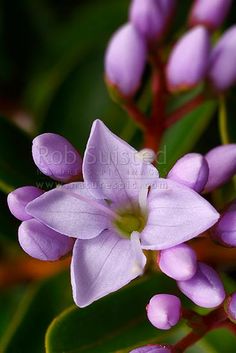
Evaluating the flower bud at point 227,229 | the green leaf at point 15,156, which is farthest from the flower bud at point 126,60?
the flower bud at point 227,229

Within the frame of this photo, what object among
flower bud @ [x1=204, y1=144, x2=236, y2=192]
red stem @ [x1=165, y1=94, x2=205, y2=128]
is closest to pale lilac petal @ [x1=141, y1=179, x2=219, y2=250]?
flower bud @ [x1=204, y1=144, x2=236, y2=192]

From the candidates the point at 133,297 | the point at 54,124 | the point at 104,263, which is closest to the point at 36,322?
the point at 133,297

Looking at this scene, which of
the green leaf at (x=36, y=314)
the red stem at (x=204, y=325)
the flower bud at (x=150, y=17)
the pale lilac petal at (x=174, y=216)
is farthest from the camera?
the flower bud at (x=150, y=17)

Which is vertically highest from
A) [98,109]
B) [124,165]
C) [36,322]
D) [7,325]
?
[124,165]

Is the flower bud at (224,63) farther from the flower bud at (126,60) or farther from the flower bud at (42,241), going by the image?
the flower bud at (42,241)

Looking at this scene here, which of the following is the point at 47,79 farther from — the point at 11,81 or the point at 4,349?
the point at 4,349

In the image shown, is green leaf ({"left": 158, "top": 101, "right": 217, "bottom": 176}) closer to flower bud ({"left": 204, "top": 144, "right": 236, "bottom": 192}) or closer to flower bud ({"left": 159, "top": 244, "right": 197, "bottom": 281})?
flower bud ({"left": 204, "top": 144, "right": 236, "bottom": 192})
